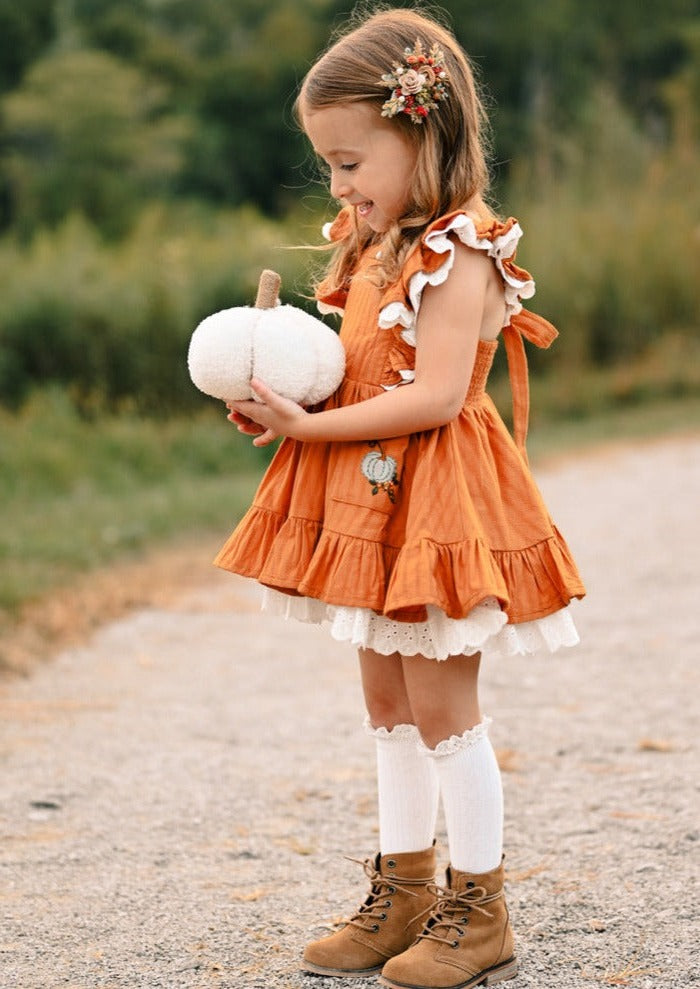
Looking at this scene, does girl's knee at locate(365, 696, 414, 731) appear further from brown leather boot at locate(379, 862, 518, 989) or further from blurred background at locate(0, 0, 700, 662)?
blurred background at locate(0, 0, 700, 662)

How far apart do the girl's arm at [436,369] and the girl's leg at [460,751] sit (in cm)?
38

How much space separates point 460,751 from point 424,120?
100 cm

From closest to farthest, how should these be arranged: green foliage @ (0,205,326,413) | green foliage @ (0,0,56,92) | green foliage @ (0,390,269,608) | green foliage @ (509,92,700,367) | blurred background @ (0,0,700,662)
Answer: green foliage @ (0,390,269,608)
blurred background @ (0,0,700,662)
green foliage @ (0,205,326,413)
green foliage @ (509,92,700,367)
green foliage @ (0,0,56,92)

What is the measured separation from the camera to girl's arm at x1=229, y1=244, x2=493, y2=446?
2.12 metres

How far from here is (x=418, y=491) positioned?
6.95 ft

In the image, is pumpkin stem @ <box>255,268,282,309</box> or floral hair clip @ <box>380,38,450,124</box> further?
pumpkin stem @ <box>255,268,282,309</box>

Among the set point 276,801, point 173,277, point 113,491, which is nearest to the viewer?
point 276,801

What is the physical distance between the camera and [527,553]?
2191 millimetres

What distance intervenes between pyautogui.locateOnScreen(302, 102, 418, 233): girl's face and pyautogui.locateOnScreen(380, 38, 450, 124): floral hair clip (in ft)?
0.12

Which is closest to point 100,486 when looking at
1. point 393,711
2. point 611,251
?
point 393,711

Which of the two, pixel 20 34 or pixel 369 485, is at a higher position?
pixel 20 34

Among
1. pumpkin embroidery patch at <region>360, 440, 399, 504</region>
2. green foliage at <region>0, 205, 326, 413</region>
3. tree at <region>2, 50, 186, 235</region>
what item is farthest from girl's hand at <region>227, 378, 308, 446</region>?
tree at <region>2, 50, 186, 235</region>

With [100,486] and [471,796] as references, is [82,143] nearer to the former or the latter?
[100,486]

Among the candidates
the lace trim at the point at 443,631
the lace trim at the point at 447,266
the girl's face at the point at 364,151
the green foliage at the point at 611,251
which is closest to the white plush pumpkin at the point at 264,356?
the lace trim at the point at 447,266
